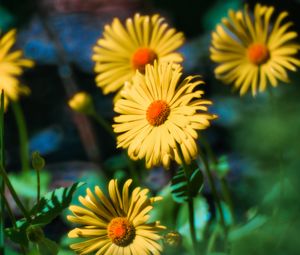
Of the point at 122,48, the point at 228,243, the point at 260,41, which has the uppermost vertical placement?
the point at 122,48

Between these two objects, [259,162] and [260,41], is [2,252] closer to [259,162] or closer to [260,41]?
[259,162]

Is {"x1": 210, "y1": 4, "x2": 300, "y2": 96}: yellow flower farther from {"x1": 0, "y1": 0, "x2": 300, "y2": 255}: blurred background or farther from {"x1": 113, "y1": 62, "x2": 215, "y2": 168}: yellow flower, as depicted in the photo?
{"x1": 0, "y1": 0, "x2": 300, "y2": 255}: blurred background

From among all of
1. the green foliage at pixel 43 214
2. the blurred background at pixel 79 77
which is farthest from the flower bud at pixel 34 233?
the blurred background at pixel 79 77

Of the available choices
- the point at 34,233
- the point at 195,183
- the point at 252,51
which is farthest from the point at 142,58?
the point at 34,233

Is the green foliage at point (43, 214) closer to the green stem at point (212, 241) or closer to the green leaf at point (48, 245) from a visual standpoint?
the green leaf at point (48, 245)

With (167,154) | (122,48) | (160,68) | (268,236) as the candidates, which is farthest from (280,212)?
(122,48)

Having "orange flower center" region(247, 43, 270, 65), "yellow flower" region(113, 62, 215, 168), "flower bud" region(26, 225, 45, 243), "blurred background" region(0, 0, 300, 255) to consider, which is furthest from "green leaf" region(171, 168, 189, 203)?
"blurred background" region(0, 0, 300, 255)
